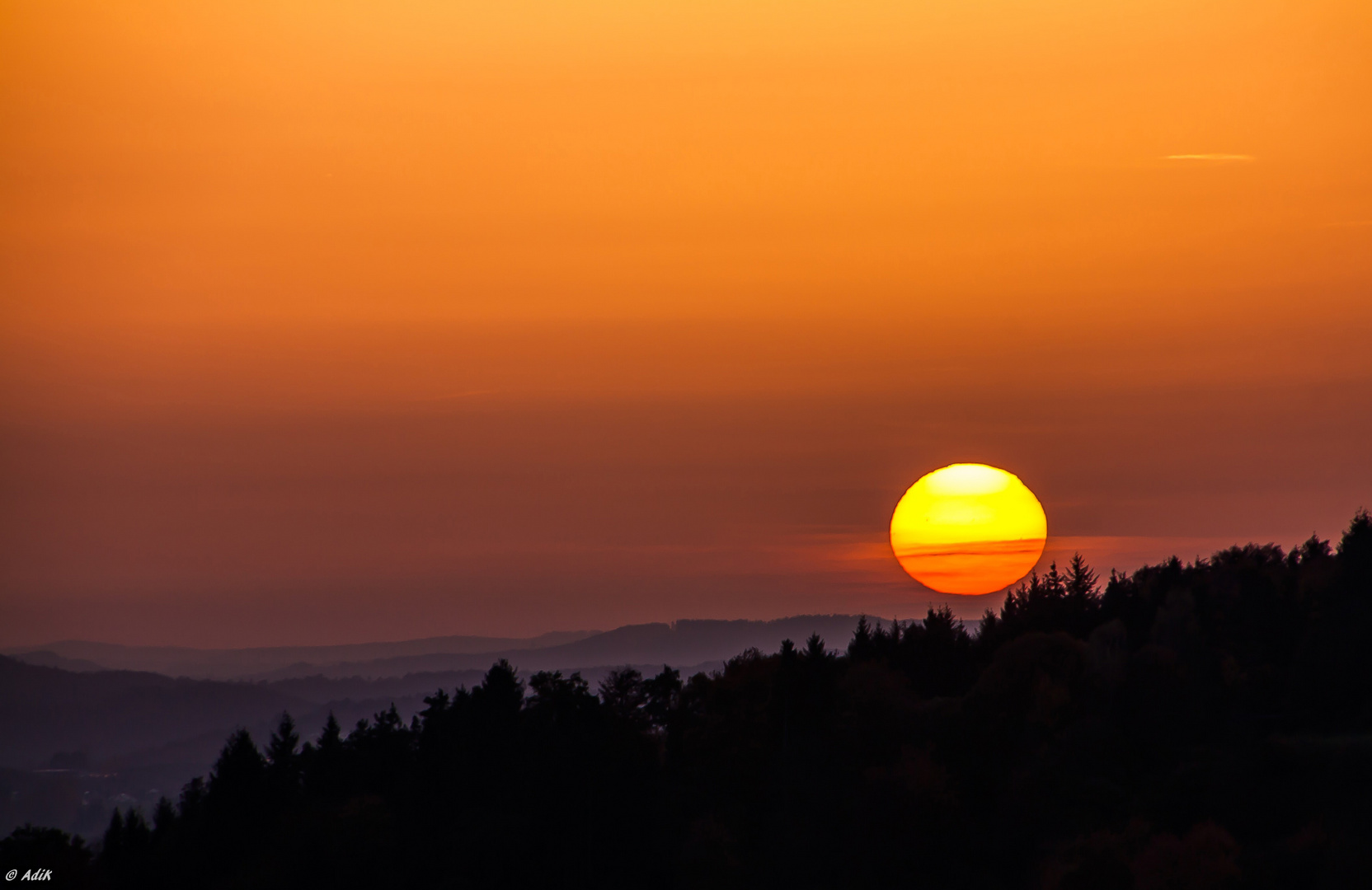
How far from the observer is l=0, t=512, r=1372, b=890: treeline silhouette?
90.6m

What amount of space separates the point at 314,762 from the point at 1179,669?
2751 inches

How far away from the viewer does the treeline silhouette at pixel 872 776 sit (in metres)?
90.6

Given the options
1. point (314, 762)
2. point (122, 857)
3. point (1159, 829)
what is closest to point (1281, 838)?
point (1159, 829)

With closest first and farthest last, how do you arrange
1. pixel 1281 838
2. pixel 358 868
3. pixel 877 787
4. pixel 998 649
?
pixel 1281 838 → pixel 877 787 → pixel 358 868 → pixel 998 649

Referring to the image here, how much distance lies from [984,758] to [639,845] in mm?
24083

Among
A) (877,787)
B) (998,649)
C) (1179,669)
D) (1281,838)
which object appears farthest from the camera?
(998,649)

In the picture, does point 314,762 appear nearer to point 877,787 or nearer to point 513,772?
point 513,772

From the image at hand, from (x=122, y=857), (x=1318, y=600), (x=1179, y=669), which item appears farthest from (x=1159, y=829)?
(x=122, y=857)

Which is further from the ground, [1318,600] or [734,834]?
[1318,600]

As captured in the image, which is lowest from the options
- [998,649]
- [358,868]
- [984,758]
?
[358,868]

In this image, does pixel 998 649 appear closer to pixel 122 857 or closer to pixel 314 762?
pixel 314 762

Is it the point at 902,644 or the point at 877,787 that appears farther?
the point at 902,644

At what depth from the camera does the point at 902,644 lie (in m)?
124

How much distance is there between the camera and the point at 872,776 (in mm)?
96938
